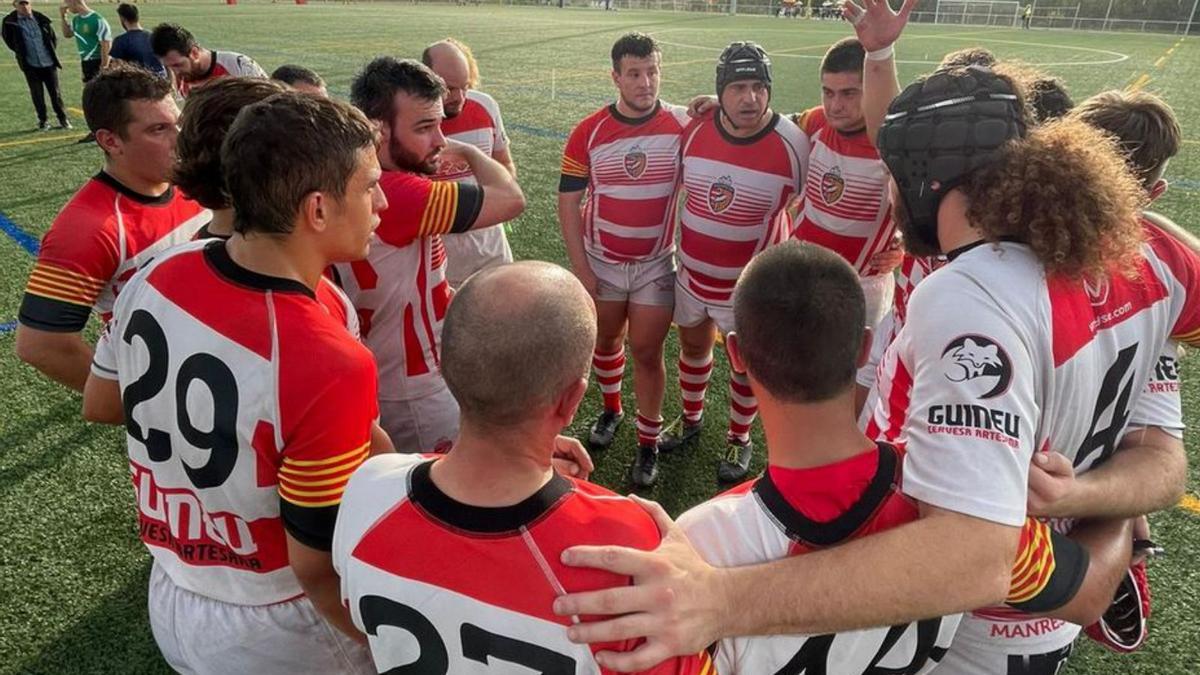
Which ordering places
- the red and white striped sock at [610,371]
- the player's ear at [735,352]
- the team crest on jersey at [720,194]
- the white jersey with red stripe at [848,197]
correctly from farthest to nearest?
1. the red and white striped sock at [610,371]
2. the team crest on jersey at [720,194]
3. the white jersey with red stripe at [848,197]
4. the player's ear at [735,352]

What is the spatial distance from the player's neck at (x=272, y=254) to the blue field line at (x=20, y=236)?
23.6 feet

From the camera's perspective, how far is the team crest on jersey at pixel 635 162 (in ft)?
15.4

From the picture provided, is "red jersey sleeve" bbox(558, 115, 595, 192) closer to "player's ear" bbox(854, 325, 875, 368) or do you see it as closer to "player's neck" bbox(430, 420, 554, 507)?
"player's ear" bbox(854, 325, 875, 368)

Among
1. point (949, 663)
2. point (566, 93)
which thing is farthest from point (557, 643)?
point (566, 93)

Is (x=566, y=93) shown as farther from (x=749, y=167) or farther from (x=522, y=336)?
(x=522, y=336)

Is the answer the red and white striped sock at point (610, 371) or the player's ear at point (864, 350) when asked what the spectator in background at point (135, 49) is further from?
the player's ear at point (864, 350)

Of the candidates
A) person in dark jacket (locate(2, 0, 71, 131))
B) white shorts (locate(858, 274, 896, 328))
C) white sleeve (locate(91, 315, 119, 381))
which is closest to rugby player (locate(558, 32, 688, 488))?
white shorts (locate(858, 274, 896, 328))

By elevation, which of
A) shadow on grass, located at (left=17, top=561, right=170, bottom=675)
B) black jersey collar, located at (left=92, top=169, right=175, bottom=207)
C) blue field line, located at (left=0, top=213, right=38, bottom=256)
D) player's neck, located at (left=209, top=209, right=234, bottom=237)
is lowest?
shadow on grass, located at (left=17, top=561, right=170, bottom=675)

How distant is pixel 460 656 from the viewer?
1.44 metres

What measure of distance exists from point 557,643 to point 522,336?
1.93 feet

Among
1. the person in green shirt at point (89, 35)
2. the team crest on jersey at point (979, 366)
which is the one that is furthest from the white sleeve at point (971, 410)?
the person in green shirt at point (89, 35)

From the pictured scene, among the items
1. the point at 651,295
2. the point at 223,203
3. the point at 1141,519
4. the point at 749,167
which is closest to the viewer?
the point at 1141,519

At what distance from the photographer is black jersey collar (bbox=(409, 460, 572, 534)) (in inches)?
55.4

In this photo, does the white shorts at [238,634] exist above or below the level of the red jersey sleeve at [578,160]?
below
